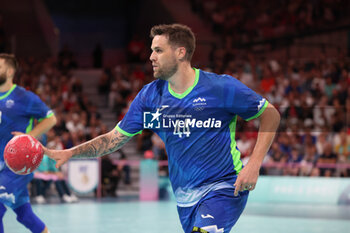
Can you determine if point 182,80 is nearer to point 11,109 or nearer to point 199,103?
point 199,103

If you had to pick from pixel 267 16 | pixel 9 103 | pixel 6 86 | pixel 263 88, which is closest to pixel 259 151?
pixel 9 103

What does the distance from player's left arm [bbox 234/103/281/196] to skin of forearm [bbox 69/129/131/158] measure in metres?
1.14

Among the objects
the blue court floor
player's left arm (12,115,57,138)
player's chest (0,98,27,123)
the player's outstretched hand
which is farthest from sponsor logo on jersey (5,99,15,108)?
the blue court floor

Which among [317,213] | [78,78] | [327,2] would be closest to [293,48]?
[327,2]

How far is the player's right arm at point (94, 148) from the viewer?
449cm

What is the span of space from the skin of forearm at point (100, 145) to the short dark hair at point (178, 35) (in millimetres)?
919

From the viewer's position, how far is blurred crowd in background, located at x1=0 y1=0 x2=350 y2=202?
15.0 meters

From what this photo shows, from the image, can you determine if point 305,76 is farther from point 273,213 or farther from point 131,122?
point 131,122

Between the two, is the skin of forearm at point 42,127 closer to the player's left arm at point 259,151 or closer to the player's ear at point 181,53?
the player's ear at point 181,53

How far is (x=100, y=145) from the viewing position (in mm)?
4867

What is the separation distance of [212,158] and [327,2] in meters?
19.1

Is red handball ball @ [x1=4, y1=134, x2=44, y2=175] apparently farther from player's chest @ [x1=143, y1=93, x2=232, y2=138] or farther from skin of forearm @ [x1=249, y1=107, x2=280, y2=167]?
skin of forearm @ [x1=249, y1=107, x2=280, y2=167]

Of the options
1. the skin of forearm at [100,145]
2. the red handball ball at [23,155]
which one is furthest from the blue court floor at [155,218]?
the red handball ball at [23,155]

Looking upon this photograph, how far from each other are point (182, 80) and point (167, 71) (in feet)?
0.55
